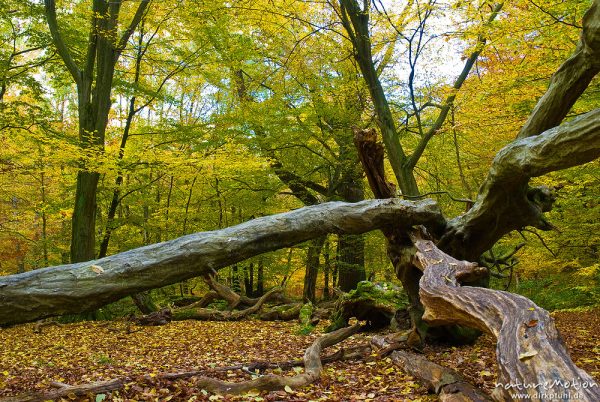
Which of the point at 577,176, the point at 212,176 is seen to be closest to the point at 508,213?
the point at 577,176

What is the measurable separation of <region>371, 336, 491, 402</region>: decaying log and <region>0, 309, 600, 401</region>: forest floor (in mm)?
89

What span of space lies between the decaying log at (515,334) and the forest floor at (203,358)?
846 mm

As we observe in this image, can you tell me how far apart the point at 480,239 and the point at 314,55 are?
7.13 meters

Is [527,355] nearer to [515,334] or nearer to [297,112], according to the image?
[515,334]

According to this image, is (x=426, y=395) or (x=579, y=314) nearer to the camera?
(x=426, y=395)

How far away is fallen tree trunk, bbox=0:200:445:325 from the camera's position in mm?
3197

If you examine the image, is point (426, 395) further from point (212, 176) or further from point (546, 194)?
point (212, 176)

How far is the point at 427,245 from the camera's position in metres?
4.79

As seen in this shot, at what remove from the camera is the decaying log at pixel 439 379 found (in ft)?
9.78

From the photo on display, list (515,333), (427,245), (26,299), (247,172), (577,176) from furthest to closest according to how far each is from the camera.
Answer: (247,172)
(577,176)
(427,245)
(26,299)
(515,333)

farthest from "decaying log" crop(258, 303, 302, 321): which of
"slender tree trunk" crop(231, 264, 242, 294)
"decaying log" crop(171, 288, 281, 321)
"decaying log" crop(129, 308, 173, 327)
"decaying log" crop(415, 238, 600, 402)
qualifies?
"decaying log" crop(415, 238, 600, 402)

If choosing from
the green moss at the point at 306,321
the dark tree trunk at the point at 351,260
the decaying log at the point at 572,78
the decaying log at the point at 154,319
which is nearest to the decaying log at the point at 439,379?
the decaying log at the point at 572,78

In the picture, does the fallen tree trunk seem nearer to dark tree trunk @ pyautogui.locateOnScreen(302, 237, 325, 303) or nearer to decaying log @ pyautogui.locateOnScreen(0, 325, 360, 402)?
decaying log @ pyautogui.locateOnScreen(0, 325, 360, 402)

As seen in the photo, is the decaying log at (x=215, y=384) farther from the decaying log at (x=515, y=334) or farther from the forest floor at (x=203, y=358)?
the decaying log at (x=515, y=334)
